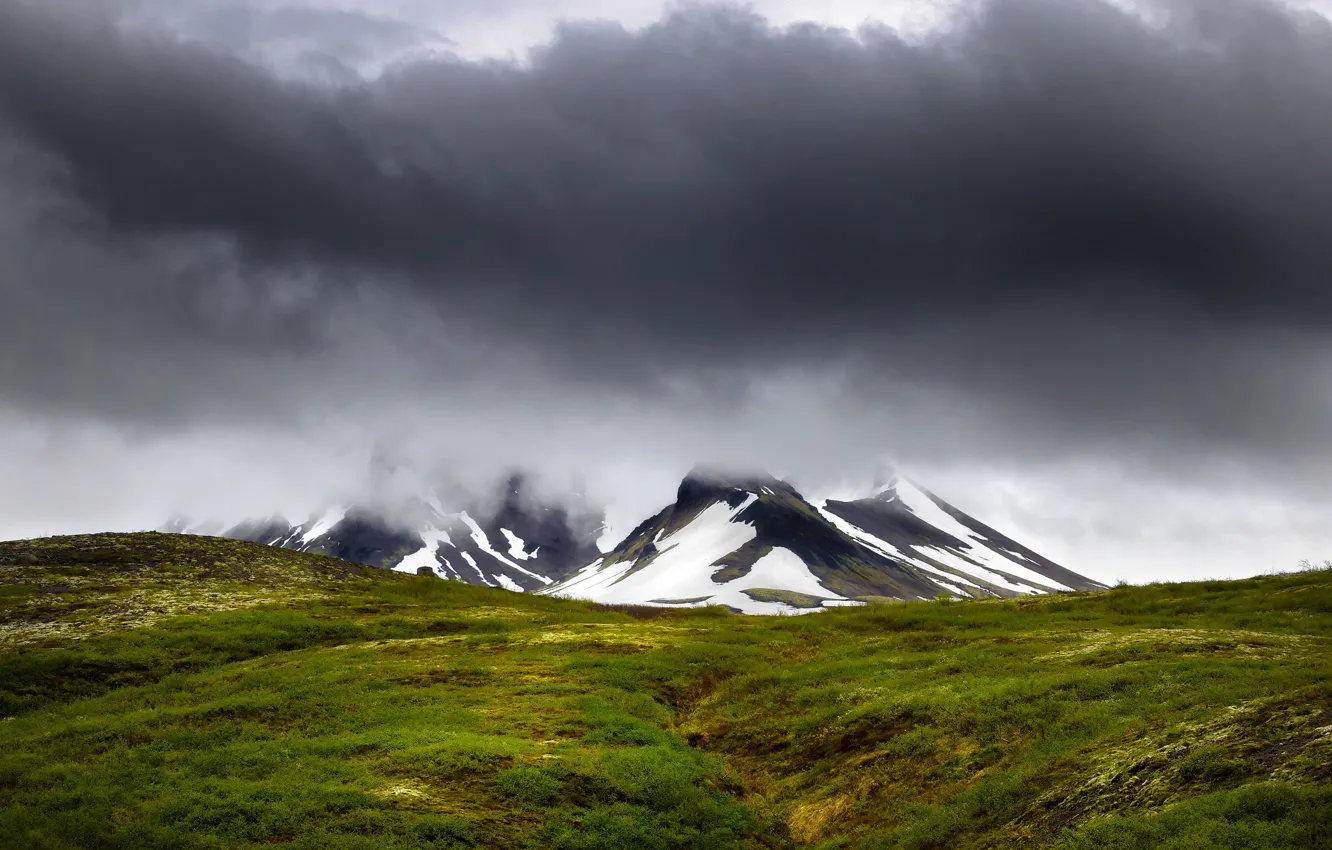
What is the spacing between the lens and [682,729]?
129 feet

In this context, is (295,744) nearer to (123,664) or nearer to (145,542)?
(123,664)

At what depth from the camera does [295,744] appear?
33156 millimetres

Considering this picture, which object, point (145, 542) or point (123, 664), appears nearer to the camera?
point (123, 664)

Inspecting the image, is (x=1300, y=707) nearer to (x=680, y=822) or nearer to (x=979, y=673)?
(x=979, y=673)

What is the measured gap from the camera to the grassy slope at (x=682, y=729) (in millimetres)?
22906


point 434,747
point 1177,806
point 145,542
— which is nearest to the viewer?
point 1177,806

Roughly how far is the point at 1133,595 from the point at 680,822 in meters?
47.3

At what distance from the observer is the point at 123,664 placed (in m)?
47.2

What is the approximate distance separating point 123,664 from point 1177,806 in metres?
53.0

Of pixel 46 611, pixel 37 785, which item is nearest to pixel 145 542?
pixel 46 611

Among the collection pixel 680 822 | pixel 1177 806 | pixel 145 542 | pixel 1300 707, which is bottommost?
pixel 680 822

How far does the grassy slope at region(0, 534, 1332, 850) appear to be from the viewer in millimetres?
22906

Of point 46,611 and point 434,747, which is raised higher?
point 46,611

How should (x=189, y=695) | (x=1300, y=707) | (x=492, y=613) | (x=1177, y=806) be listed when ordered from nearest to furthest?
(x=1177, y=806)
(x=1300, y=707)
(x=189, y=695)
(x=492, y=613)
